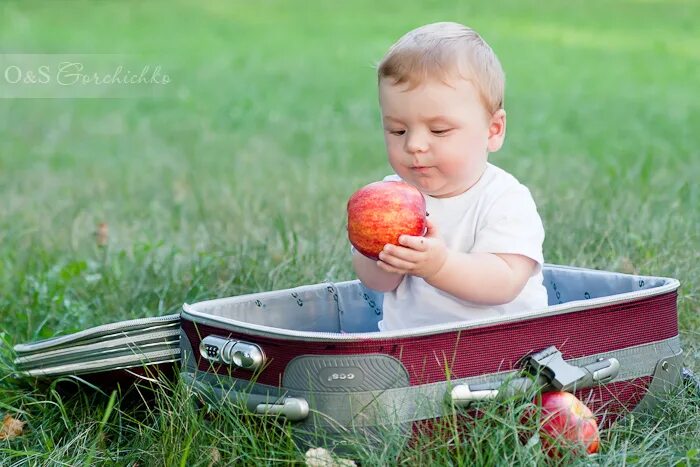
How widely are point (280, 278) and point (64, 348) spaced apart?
1095 millimetres

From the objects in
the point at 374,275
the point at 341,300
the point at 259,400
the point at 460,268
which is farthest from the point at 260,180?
the point at 259,400

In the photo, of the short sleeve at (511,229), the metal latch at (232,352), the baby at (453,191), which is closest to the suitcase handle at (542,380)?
the baby at (453,191)

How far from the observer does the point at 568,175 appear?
607 cm

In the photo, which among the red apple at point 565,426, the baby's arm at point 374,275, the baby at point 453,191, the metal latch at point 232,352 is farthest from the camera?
the baby's arm at point 374,275

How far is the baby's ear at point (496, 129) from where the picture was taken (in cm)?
299

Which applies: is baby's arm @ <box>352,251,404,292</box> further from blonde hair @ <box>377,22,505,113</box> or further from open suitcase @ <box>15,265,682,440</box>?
blonde hair @ <box>377,22,505,113</box>

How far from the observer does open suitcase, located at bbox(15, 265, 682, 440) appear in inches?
101

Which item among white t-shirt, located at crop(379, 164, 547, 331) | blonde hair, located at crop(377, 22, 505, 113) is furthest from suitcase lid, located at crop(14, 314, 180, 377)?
blonde hair, located at crop(377, 22, 505, 113)

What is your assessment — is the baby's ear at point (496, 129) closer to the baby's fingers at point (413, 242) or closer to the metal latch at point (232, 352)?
the baby's fingers at point (413, 242)

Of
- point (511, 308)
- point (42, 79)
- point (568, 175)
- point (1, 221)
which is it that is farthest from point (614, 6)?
point (511, 308)

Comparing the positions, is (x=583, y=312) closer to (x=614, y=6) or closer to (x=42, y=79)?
(x=42, y=79)

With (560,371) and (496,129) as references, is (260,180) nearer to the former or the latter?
(496,129)

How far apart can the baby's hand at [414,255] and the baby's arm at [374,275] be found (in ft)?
0.99

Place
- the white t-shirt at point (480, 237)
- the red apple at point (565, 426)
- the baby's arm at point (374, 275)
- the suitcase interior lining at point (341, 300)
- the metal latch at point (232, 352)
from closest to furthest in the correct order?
1. the red apple at point (565, 426)
2. the metal latch at point (232, 352)
3. the white t-shirt at point (480, 237)
4. the baby's arm at point (374, 275)
5. the suitcase interior lining at point (341, 300)
